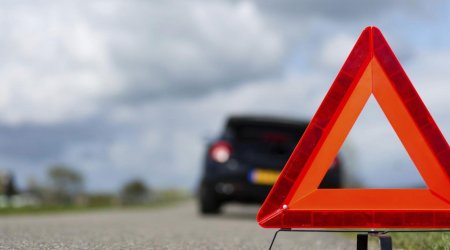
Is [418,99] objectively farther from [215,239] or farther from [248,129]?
[248,129]

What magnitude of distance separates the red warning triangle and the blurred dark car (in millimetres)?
6411

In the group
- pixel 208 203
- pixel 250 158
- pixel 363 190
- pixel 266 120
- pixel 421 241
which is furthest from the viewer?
pixel 208 203

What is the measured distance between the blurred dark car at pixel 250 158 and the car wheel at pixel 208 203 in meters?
0.07

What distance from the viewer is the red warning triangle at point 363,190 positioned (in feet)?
11.2

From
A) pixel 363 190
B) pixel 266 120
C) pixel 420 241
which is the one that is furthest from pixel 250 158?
pixel 363 190

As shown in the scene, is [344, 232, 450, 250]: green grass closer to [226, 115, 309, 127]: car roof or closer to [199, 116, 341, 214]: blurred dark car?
[199, 116, 341, 214]: blurred dark car

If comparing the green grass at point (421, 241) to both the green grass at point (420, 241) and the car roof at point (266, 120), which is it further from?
the car roof at point (266, 120)

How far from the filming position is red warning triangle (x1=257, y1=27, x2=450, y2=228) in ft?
11.2

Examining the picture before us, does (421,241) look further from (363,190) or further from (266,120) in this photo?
(266,120)

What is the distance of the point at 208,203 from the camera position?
11.0m

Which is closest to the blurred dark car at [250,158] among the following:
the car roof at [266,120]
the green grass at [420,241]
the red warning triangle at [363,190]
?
the car roof at [266,120]

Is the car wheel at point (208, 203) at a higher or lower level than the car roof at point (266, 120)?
lower

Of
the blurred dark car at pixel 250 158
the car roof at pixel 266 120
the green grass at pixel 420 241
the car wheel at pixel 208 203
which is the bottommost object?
the green grass at pixel 420 241

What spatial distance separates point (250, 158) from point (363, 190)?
21.5ft
